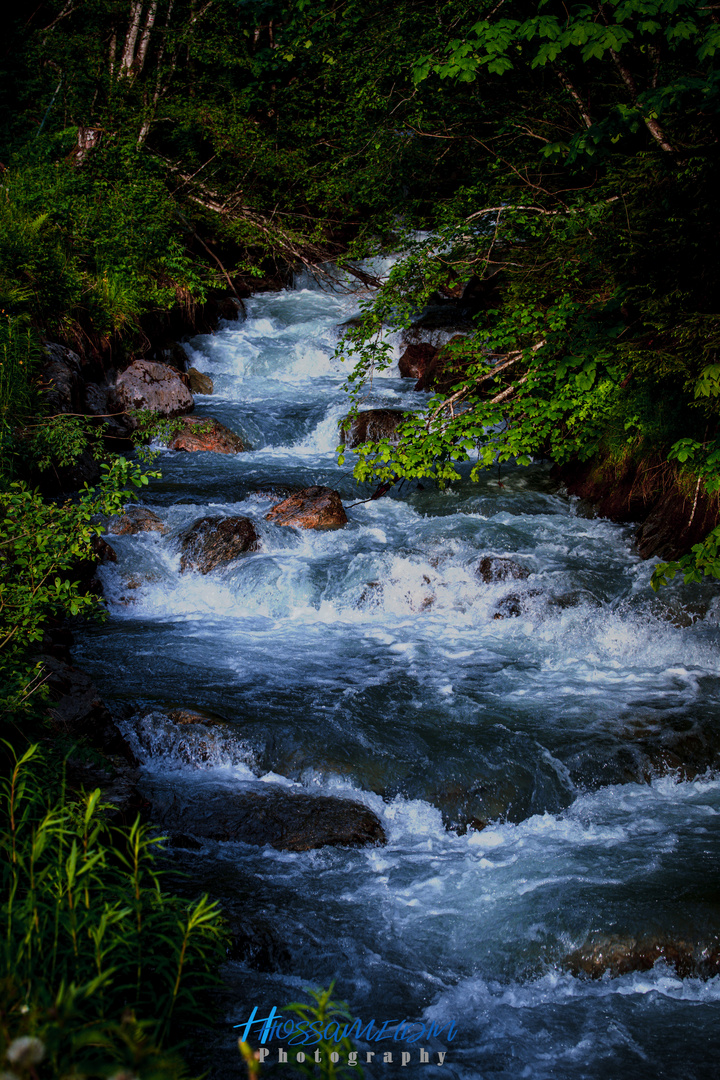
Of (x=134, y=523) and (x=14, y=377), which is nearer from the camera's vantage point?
(x=14, y=377)

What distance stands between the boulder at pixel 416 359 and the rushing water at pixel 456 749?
4.71 metres

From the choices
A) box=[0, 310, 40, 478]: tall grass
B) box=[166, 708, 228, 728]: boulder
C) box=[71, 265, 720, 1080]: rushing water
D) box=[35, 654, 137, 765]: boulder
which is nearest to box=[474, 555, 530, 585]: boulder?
box=[71, 265, 720, 1080]: rushing water

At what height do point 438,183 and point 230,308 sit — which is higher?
point 438,183

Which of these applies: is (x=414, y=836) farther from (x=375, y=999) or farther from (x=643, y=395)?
(x=643, y=395)

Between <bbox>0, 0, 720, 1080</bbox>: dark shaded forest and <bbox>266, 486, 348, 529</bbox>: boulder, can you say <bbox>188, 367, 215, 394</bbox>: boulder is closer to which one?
<bbox>0, 0, 720, 1080</bbox>: dark shaded forest

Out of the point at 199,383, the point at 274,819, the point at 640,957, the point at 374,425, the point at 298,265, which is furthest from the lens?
the point at 298,265

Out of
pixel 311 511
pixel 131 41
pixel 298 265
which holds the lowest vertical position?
pixel 311 511

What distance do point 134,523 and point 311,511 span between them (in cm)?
219

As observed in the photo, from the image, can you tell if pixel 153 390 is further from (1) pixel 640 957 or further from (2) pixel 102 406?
(1) pixel 640 957

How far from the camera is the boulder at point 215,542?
799 cm

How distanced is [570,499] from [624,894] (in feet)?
21.3

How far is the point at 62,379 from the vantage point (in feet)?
31.8

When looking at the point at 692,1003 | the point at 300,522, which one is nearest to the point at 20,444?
the point at 300,522

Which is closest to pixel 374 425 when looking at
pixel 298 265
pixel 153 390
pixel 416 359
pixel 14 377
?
pixel 153 390
